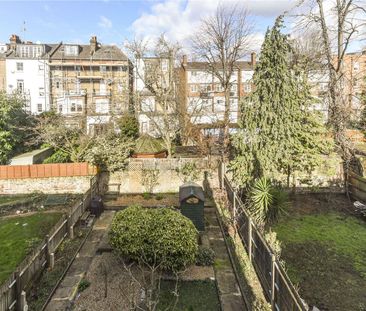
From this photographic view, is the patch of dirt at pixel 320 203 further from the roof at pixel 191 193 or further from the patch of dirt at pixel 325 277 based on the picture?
the roof at pixel 191 193

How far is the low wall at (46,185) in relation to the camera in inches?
833

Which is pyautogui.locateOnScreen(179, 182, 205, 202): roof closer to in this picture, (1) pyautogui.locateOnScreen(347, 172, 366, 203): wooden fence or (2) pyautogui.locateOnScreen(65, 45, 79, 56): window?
(1) pyautogui.locateOnScreen(347, 172, 366, 203): wooden fence

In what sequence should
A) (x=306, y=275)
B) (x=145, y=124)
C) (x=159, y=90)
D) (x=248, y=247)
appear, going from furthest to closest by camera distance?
1. (x=145, y=124)
2. (x=159, y=90)
3. (x=248, y=247)
4. (x=306, y=275)

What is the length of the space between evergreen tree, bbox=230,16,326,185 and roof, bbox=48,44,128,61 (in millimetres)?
32062

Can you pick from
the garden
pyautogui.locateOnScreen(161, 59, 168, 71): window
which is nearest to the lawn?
the garden

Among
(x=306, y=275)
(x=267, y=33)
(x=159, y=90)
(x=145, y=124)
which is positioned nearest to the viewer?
(x=306, y=275)

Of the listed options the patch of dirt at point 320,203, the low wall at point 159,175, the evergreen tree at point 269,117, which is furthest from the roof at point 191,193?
the low wall at point 159,175

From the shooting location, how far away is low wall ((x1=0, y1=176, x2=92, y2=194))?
69.4 ft

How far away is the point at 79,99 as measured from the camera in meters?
44.9

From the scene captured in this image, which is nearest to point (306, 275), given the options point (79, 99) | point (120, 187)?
point (120, 187)

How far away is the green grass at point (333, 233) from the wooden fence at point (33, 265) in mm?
9234

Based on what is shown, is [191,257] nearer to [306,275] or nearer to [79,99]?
[306,275]

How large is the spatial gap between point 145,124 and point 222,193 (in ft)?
74.3

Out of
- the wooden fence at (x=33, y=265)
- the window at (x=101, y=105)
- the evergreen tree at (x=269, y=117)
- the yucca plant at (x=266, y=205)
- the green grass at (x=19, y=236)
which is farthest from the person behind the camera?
the window at (x=101, y=105)
